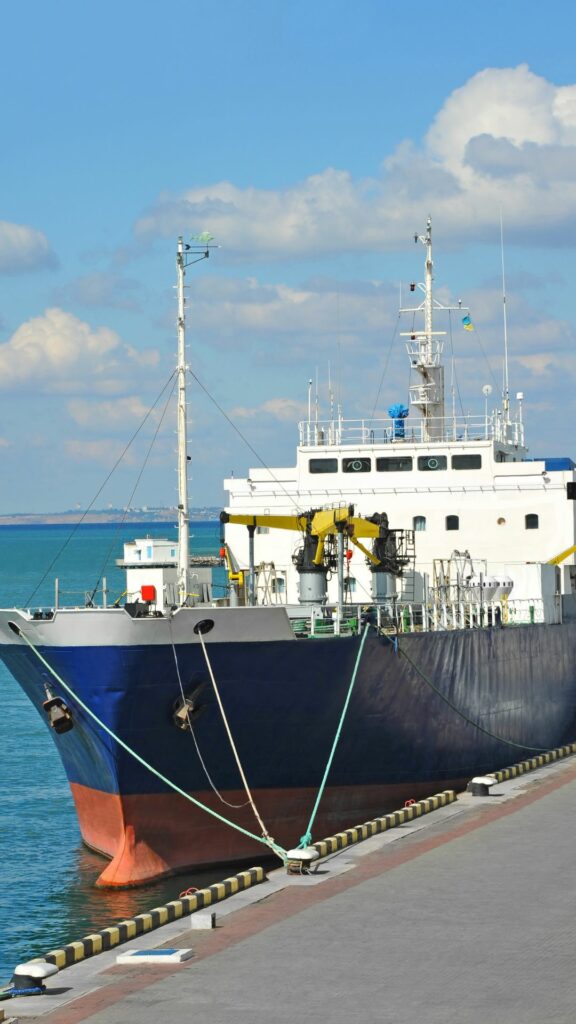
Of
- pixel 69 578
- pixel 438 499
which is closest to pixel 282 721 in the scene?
pixel 438 499

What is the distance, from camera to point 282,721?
2122 cm

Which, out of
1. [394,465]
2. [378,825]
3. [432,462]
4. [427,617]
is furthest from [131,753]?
[432,462]

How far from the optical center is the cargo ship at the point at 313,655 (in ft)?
66.8

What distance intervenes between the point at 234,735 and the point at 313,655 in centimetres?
175

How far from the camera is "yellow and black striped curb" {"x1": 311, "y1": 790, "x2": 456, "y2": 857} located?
19.4 metres

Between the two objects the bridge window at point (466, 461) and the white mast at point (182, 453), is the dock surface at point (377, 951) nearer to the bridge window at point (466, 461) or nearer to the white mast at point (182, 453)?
the white mast at point (182, 453)

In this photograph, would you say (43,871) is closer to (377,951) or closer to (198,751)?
(198,751)

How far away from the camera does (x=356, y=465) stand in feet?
102

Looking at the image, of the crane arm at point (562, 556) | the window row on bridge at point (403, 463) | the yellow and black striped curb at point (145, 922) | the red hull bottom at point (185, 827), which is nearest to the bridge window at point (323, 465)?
the window row on bridge at point (403, 463)

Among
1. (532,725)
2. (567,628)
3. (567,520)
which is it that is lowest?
(532,725)

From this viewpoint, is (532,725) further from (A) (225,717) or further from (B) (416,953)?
(B) (416,953)

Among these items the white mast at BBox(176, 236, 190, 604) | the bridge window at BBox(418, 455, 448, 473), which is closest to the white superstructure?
the bridge window at BBox(418, 455, 448, 473)

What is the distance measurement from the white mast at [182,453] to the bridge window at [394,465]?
8587 millimetres

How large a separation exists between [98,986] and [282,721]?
8058 millimetres
